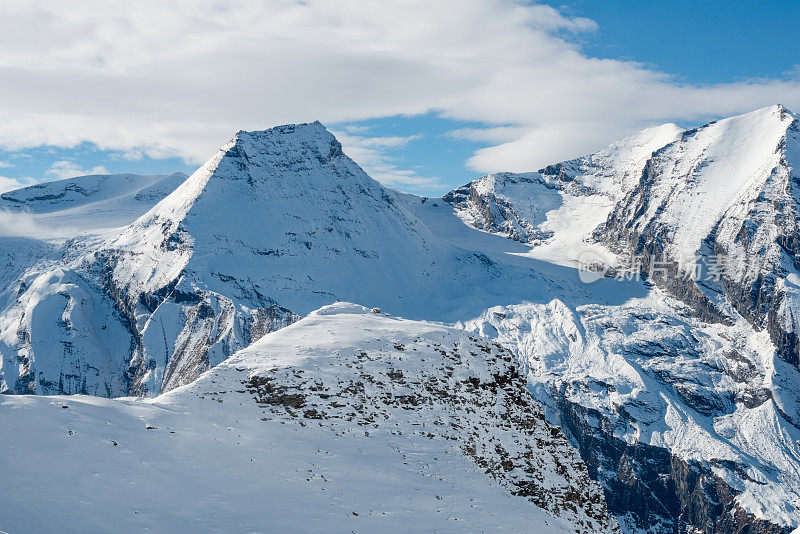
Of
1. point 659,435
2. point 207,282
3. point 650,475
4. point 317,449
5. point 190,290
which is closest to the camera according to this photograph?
point 317,449

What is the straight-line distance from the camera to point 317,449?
29.0 meters

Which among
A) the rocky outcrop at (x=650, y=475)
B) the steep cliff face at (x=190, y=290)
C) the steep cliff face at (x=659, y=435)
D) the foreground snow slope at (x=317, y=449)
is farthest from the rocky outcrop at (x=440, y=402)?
the rocky outcrop at (x=650, y=475)

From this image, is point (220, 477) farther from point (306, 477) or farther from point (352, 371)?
point (352, 371)

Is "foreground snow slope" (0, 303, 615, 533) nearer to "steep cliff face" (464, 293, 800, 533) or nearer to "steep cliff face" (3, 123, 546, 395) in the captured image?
"steep cliff face" (3, 123, 546, 395)

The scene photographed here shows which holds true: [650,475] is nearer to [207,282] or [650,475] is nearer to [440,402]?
[207,282]

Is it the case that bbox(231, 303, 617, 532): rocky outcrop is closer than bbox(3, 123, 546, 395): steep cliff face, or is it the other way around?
bbox(231, 303, 617, 532): rocky outcrop

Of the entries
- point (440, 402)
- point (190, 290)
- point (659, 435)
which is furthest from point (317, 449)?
point (659, 435)

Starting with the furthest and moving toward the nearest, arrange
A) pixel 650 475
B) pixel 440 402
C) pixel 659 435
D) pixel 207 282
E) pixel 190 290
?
pixel 650 475
pixel 659 435
pixel 207 282
pixel 190 290
pixel 440 402

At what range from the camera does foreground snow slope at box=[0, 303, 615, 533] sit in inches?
821

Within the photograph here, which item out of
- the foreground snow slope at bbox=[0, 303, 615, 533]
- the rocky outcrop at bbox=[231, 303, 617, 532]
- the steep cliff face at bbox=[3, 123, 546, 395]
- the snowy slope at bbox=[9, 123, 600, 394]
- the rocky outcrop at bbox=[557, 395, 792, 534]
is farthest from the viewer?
the rocky outcrop at bbox=[557, 395, 792, 534]

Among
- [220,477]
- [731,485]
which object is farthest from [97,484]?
[731,485]

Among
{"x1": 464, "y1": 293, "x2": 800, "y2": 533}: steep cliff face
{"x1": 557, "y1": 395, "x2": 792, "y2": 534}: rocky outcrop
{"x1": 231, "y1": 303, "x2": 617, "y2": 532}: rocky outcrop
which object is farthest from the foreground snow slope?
{"x1": 557, "y1": 395, "x2": 792, "y2": 534}: rocky outcrop

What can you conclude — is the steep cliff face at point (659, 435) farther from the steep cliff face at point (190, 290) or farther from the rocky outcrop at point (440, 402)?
the rocky outcrop at point (440, 402)

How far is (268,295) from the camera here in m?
166
